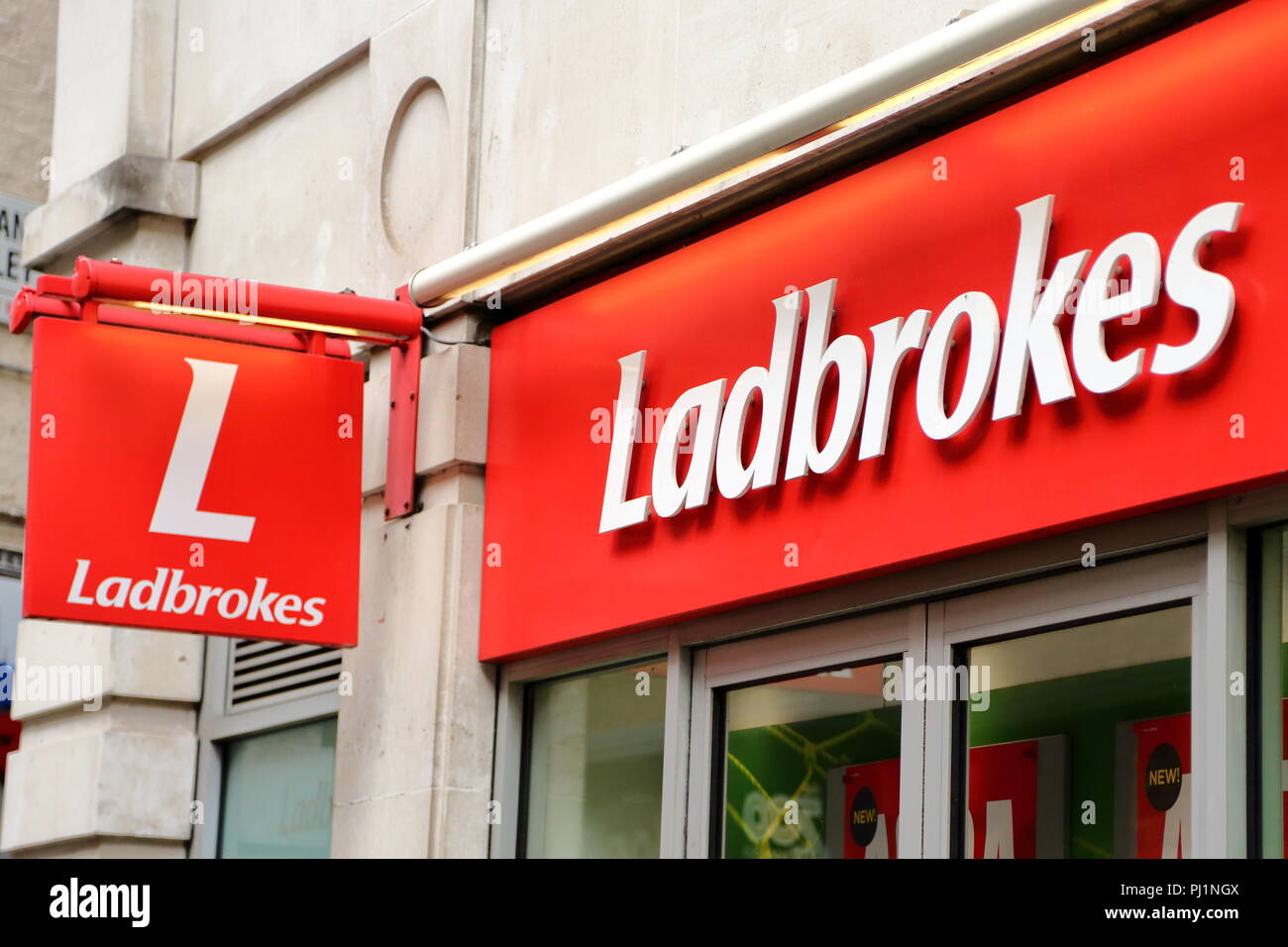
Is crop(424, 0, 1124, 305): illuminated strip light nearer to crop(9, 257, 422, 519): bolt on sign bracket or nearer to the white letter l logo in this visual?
crop(9, 257, 422, 519): bolt on sign bracket

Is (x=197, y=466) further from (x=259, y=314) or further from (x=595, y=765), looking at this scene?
(x=595, y=765)

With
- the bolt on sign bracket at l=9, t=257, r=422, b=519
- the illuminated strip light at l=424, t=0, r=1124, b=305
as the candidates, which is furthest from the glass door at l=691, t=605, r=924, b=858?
the bolt on sign bracket at l=9, t=257, r=422, b=519

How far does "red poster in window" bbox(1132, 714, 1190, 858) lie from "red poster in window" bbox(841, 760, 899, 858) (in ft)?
3.26

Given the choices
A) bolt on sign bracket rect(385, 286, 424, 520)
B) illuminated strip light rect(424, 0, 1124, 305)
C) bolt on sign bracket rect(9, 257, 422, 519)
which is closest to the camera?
illuminated strip light rect(424, 0, 1124, 305)

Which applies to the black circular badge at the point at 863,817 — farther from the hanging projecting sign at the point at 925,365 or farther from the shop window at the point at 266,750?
the shop window at the point at 266,750

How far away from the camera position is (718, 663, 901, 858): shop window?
6.63 metres

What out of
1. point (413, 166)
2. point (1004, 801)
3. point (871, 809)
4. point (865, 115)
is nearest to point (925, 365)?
point (865, 115)

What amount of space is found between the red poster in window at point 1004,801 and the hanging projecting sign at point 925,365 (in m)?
0.61

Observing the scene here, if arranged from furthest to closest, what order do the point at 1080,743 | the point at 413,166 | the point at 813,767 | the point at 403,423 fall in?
1. the point at 413,166
2. the point at 403,423
3. the point at 813,767
4. the point at 1080,743

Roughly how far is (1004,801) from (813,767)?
0.90 meters

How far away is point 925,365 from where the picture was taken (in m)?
6.31
